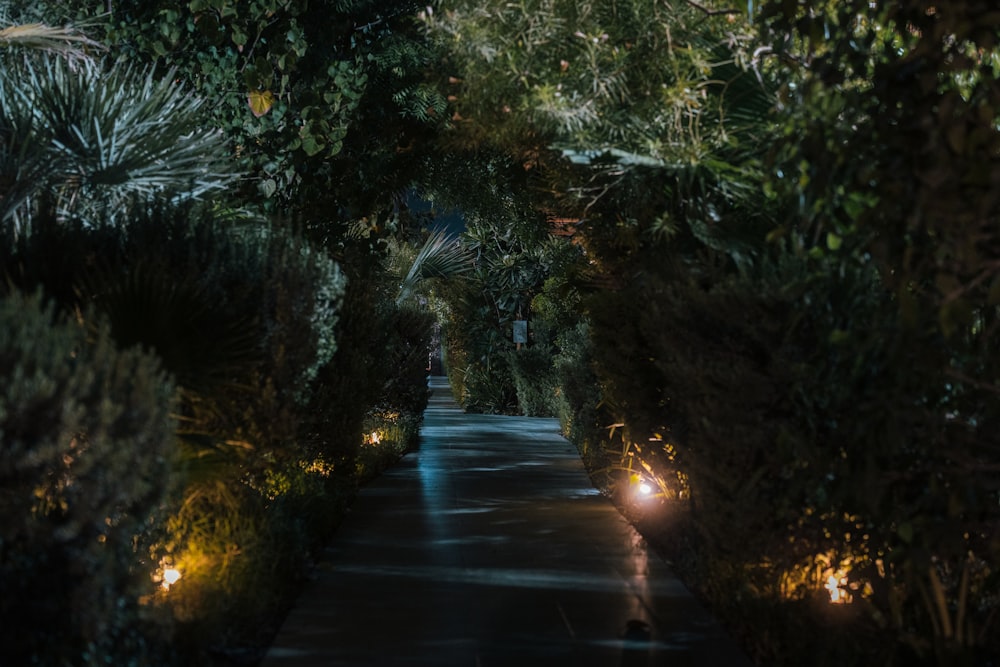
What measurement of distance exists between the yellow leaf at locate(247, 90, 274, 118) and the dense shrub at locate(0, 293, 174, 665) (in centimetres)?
759

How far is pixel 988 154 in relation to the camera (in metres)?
4.95

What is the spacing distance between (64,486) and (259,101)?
801cm

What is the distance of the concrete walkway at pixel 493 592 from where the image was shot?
6051 mm

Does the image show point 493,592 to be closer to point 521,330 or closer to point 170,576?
point 170,576

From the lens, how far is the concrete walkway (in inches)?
238

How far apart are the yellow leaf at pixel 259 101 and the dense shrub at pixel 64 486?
299 inches

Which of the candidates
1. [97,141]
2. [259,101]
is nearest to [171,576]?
[97,141]

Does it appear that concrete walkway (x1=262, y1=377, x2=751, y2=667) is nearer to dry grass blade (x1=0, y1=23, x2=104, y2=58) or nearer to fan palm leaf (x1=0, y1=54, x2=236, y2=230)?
fan palm leaf (x1=0, y1=54, x2=236, y2=230)

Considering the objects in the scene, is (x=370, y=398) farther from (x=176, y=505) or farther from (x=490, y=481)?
(x=176, y=505)

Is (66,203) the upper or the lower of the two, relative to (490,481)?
upper

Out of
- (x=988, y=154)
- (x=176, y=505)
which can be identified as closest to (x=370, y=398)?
(x=176, y=505)

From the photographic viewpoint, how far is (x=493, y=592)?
7406 mm

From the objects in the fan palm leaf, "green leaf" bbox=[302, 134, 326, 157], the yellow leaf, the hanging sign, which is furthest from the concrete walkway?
the hanging sign

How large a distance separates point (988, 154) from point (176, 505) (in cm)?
399
